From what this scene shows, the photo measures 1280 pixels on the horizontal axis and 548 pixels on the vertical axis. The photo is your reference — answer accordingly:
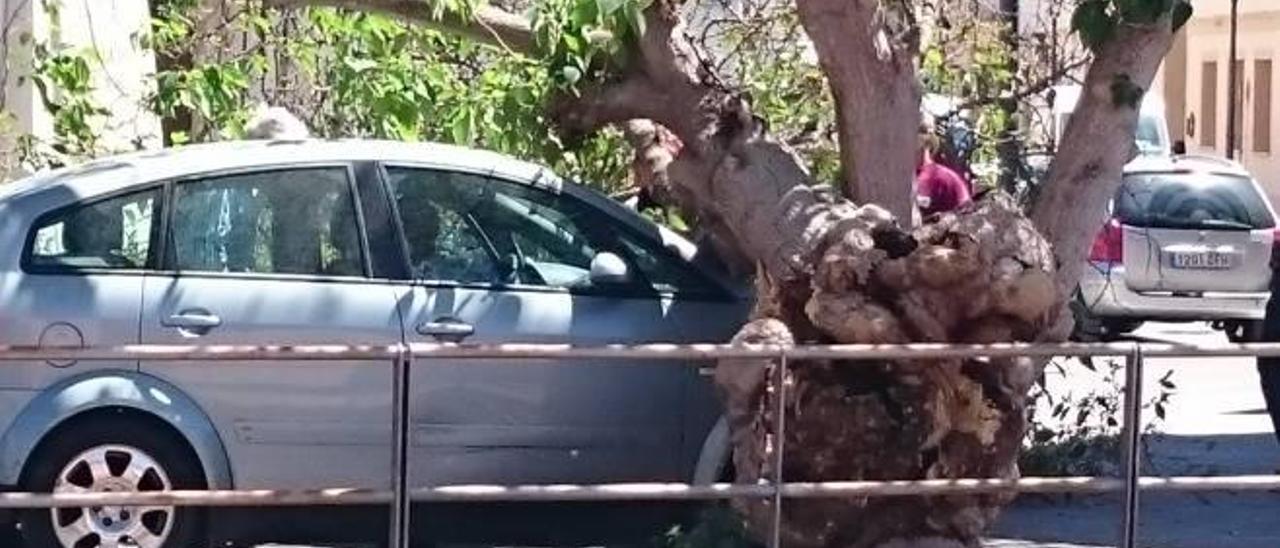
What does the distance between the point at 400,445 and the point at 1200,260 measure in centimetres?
1253

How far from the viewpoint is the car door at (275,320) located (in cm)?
891

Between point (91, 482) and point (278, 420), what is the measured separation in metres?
0.66

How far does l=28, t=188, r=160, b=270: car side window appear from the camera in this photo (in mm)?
8914

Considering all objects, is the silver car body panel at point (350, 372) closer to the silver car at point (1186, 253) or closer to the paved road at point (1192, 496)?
the paved road at point (1192, 496)

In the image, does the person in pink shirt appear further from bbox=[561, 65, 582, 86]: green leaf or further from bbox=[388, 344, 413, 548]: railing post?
bbox=[388, 344, 413, 548]: railing post

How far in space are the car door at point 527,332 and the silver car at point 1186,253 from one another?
10221mm

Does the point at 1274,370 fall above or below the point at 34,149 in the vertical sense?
below

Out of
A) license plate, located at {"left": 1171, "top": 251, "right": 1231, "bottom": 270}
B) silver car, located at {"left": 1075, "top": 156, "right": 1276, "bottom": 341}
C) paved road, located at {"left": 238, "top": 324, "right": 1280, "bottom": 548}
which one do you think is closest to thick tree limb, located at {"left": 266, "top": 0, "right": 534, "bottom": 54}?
paved road, located at {"left": 238, "top": 324, "right": 1280, "bottom": 548}

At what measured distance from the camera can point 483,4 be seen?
11.2 meters

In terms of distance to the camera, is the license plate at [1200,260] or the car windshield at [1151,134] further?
the car windshield at [1151,134]

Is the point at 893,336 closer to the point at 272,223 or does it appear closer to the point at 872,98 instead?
the point at 872,98

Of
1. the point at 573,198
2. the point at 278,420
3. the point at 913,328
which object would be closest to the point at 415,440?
the point at 278,420

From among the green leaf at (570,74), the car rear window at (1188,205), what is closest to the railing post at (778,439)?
the green leaf at (570,74)

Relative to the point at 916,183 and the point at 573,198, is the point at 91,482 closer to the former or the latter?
the point at 573,198
